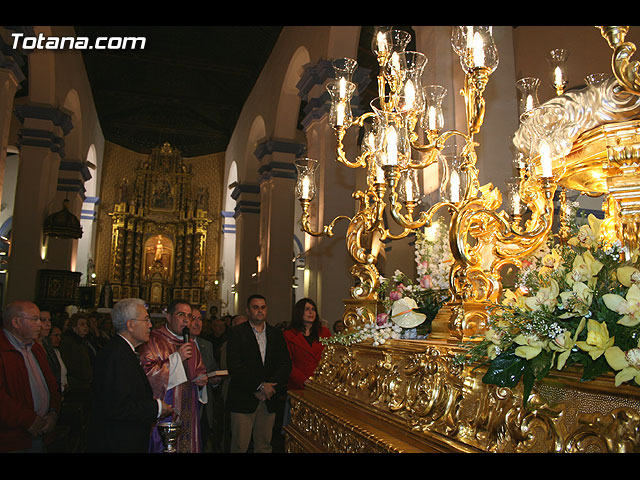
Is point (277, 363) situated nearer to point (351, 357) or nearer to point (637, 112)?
point (351, 357)

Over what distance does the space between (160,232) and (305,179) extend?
20844mm

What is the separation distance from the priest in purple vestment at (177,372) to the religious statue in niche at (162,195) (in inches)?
794

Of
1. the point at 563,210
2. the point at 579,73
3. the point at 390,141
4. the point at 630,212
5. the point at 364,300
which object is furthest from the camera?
the point at 579,73

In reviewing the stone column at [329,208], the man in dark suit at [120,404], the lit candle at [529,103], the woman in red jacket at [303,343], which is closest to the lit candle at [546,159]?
the lit candle at [529,103]

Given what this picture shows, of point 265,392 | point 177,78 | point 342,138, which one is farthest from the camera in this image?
point 177,78

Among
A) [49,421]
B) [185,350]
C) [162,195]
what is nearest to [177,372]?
[185,350]

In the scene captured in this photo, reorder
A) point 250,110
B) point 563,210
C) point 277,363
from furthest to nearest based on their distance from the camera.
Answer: point 250,110 < point 277,363 < point 563,210

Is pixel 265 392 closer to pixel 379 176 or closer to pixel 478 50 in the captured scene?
pixel 379 176

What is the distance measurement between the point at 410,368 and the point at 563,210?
50.9 inches

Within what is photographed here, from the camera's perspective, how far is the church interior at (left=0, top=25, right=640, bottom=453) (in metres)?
2.04

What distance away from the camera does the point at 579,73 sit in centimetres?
775

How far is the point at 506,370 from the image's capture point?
5.36 feet

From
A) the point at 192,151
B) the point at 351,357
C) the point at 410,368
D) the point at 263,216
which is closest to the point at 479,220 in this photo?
the point at 410,368

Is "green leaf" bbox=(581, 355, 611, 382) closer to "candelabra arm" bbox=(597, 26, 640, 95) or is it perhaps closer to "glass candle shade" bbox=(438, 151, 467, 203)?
"candelabra arm" bbox=(597, 26, 640, 95)
